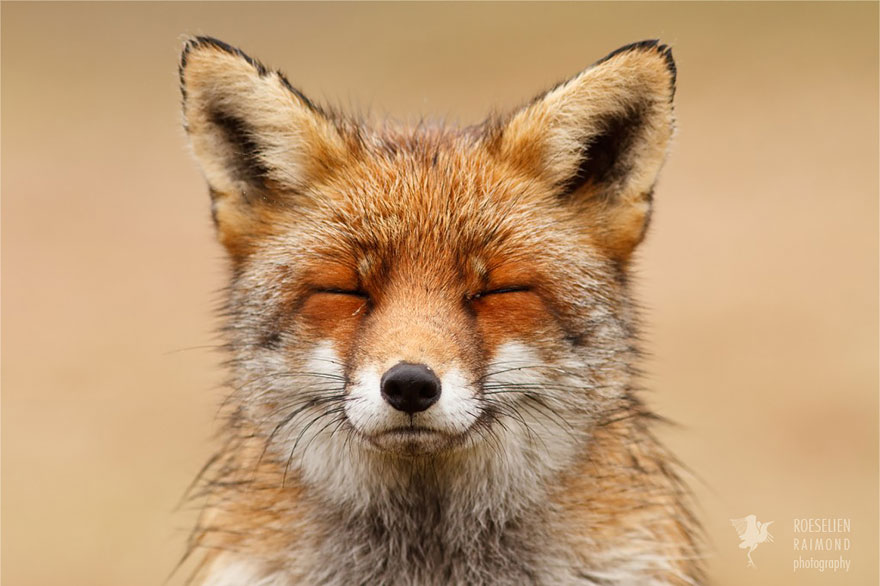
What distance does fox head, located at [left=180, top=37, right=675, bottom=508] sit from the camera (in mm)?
4215

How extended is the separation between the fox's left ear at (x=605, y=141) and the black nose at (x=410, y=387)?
133 centimetres

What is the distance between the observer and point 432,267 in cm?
434

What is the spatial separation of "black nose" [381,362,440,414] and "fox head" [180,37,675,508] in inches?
2.0

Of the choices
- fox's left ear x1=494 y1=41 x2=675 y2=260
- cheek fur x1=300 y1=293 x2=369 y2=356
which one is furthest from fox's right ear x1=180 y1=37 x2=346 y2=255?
fox's left ear x1=494 y1=41 x2=675 y2=260

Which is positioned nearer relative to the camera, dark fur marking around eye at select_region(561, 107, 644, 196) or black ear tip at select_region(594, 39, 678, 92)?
black ear tip at select_region(594, 39, 678, 92)

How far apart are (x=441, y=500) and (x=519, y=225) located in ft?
4.16

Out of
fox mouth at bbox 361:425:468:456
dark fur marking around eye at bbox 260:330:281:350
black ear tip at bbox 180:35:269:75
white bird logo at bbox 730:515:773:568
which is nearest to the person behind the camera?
fox mouth at bbox 361:425:468:456

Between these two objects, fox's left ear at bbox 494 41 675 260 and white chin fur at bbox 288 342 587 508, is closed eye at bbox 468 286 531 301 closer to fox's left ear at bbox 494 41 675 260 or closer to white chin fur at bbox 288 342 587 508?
white chin fur at bbox 288 342 587 508

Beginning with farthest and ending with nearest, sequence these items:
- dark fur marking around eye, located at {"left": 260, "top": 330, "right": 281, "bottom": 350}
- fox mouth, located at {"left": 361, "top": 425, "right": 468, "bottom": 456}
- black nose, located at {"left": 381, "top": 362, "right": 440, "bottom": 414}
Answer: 1. dark fur marking around eye, located at {"left": 260, "top": 330, "right": 281, "bottom": 350}
2. fox mouth, located at {"left": 361, "top": 425, "right": 468, "bottom": 456}
3. black nose, located at {"left": 381, "top": 362, "right": 440, "bottom": 414}

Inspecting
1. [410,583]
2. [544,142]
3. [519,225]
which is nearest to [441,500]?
[410,583]

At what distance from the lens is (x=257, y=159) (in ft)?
16.1

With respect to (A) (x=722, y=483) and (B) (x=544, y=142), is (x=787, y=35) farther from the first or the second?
(B) (x=544, y=142)

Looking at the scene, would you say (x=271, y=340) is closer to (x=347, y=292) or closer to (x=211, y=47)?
(x=347, y=292)

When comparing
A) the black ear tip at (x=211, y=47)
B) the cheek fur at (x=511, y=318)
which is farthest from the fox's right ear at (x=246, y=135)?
the cheek fur at (x=511, y=318)
